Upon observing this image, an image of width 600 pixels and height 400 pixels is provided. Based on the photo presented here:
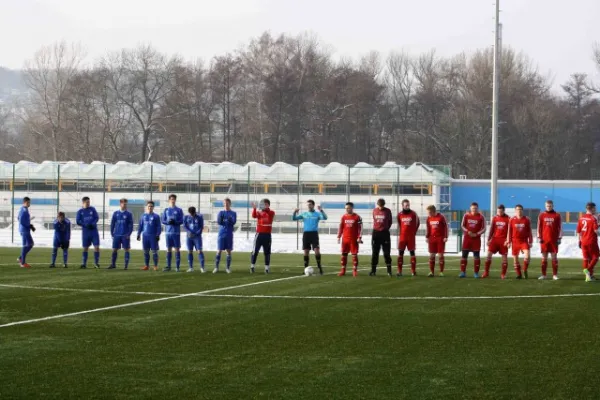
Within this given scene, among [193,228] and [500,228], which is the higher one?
[500,228]

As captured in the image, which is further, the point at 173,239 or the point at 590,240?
the point at 173,239

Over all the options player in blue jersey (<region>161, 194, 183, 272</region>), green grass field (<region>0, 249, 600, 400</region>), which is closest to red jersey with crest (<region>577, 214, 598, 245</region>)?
green grass field (<region>0, 249, 600, 400</region>)

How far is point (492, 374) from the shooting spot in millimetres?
9297

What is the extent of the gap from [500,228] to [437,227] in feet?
5.19

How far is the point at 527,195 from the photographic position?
55812 millimetres

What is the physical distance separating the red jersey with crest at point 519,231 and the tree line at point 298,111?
53231 mm

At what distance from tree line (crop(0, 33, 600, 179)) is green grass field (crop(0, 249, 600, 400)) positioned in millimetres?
59238

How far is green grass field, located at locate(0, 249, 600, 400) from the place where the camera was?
28.4ft

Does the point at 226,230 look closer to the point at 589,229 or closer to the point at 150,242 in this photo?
the point at 150,242

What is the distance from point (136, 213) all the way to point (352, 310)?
40.3 m

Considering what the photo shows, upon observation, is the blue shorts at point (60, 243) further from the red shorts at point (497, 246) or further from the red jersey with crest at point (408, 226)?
the red shorts at point (497, 246)

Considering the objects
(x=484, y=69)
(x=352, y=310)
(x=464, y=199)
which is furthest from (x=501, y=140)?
(x=352, y=310)

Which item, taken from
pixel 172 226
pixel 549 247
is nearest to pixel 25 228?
pixel 172 226

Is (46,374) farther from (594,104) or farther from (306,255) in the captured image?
(594,104)
